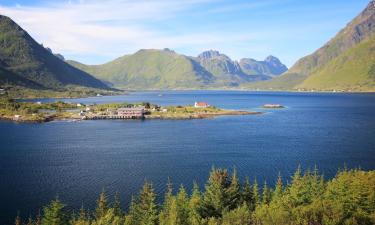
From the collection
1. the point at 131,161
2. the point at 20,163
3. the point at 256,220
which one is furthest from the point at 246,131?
the point at 256,220

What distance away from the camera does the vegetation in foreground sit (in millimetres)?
37631

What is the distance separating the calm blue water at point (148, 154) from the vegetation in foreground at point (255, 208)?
14969mm

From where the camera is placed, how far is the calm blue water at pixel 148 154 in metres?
71.7

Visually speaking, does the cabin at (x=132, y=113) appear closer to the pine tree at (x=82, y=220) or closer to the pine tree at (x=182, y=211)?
the pine tree at (x=82, y=220)

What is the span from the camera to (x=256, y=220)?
37406 mm

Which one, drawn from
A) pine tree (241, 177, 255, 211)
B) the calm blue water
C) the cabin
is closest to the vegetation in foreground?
pine tree (241, 177, 255, 211)

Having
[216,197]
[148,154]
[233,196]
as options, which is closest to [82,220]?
[216,197]

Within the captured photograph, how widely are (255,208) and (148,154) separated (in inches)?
2215

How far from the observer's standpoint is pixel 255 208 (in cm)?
4834

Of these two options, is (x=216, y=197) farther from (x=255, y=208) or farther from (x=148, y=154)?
(x=148, y=154)

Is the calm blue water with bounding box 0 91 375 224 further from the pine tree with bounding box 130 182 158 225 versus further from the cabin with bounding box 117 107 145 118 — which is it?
the cabin with bounding box 117 107 145 118

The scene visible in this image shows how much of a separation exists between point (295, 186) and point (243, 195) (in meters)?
6.64

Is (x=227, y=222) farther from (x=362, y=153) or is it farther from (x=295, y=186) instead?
(x=362, y=153)

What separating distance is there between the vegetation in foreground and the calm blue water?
49.1 feet
